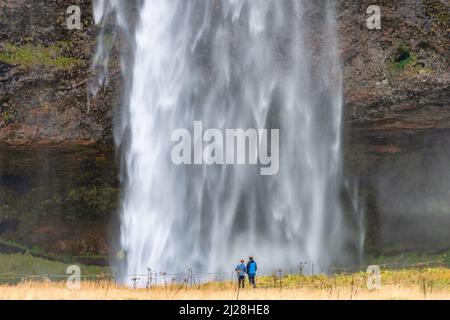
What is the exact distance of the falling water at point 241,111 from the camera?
106 ft

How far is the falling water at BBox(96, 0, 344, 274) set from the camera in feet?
106

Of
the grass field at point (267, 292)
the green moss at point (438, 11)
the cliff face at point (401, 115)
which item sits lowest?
the grass field at point (267, 292)

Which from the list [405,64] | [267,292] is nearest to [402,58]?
[405,64]

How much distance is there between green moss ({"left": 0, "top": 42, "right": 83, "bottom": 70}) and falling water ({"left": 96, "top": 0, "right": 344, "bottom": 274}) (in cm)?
345

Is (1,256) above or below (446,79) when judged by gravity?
below

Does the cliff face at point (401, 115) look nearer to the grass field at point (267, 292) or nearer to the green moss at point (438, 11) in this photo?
the green moss at point (438, 11)

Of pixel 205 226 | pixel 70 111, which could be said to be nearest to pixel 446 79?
pixel 205 226

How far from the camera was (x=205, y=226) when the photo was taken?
1287 inches

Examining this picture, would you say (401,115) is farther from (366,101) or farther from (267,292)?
(267,292)

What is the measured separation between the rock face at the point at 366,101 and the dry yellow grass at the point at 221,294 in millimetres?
14009

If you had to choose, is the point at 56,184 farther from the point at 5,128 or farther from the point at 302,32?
the point at 302,32

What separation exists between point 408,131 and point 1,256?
789 inches

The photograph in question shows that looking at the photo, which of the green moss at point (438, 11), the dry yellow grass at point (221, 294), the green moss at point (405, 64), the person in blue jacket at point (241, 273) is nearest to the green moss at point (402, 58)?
the green moss at point (405, 64)

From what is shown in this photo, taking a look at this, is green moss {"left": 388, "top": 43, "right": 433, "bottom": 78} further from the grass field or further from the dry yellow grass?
the dry yellow grass
